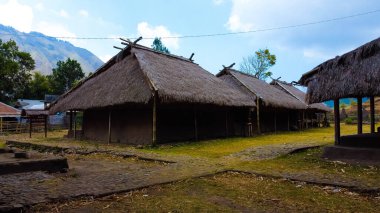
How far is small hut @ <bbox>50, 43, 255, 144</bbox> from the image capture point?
13875mm

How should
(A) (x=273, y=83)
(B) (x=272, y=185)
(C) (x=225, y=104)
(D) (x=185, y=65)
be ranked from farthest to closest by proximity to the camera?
(A) (x=273, y=83)
(D) (x=185, y=65)
(C) (x=225, y=104)
(B) (x=272, y=185)

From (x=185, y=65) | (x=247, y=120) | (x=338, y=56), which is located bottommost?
(x=247, y=120)

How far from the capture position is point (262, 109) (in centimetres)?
2181

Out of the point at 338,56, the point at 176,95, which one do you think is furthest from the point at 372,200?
the point at 176,95

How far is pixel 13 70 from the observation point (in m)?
37.7

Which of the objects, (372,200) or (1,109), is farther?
(1,109)

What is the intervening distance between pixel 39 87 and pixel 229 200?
4555 centimetres

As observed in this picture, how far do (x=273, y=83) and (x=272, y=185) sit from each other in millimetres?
24087

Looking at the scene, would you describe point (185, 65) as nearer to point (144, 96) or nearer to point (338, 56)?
point (144, 96)

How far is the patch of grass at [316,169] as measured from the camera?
6711 millimetres

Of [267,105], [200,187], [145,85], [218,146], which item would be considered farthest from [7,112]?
[200,187]

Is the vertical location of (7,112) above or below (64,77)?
below

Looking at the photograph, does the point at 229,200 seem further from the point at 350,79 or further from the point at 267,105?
the point at 267,105

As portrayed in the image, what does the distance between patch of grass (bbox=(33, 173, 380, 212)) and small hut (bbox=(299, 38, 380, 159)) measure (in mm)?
3853
